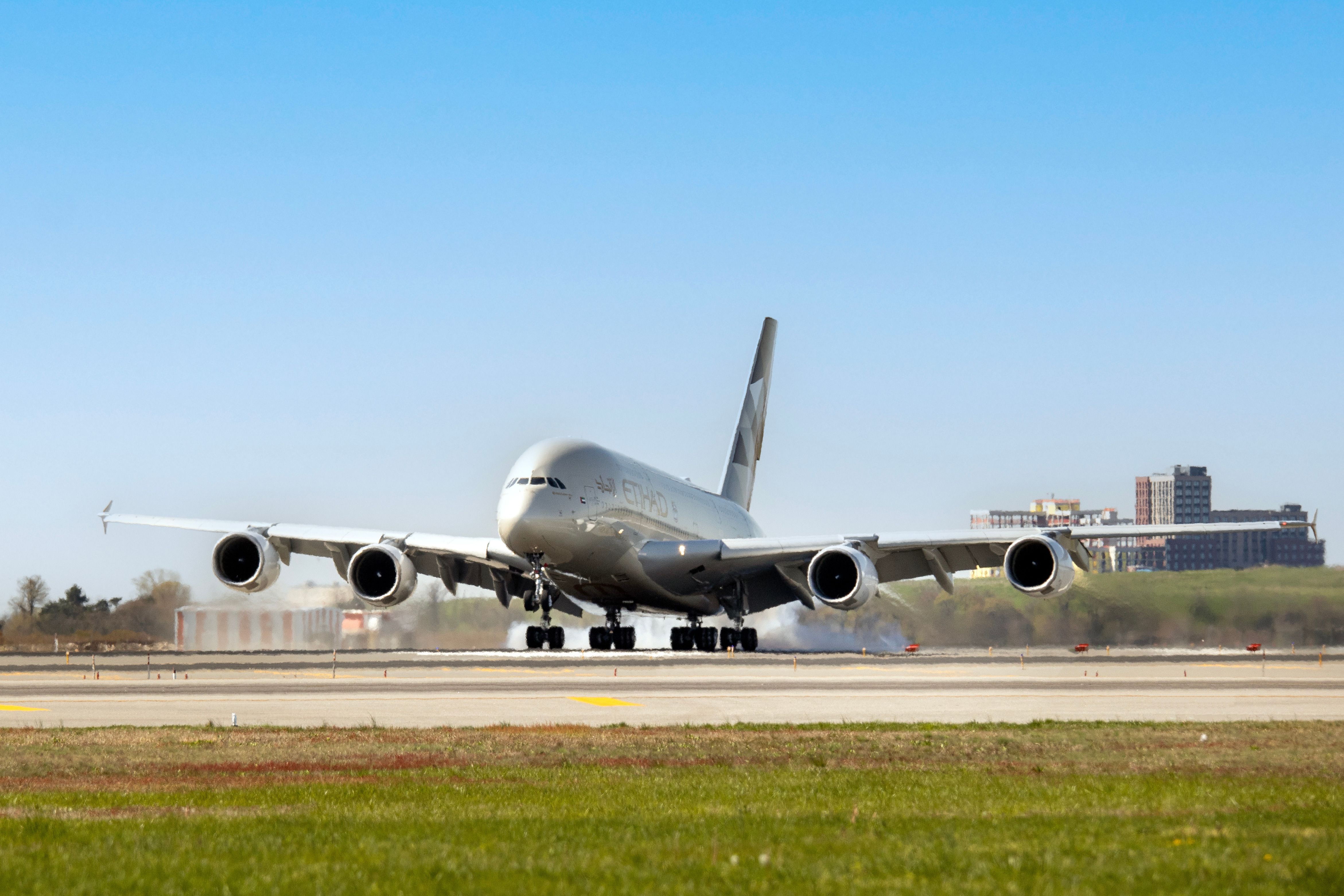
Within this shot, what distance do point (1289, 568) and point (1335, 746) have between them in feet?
121

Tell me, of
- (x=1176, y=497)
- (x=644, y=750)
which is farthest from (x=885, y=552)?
(x=1176, y=497)

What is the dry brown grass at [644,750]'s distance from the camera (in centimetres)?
1537

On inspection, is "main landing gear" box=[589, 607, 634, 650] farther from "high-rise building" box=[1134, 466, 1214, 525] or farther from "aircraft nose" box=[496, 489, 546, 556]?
"high-rise building" box=[1134, 466, 1214, 525]

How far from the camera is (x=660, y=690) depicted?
2967 centimetres

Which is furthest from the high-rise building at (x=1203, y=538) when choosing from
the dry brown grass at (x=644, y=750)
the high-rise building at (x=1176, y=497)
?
the dry brown grass at (x=644, y=750)

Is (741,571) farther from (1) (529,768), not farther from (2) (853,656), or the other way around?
(1) (529,768)

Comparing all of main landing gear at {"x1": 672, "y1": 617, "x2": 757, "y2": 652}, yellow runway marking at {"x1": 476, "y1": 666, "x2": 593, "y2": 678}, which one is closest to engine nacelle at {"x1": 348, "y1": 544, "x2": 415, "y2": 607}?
yellow runway marking at {"x1": 476, "y1": 666, "x2": 593, "y2": 678}

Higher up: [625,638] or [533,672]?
[533,672]

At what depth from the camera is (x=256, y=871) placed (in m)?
9.17

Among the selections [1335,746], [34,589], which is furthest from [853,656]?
[34,589]

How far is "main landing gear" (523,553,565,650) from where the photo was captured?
44.7m

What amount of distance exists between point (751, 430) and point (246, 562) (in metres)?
28.7

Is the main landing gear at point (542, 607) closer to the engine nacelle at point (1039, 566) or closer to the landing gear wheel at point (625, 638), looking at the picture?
the landing gear wheel at point (625, 638)

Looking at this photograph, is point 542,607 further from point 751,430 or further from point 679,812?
point 679,812
